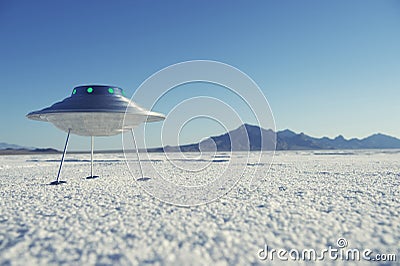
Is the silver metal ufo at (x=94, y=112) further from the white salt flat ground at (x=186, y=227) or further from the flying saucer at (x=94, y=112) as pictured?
the white salt flat ground at (x=186, y=227)

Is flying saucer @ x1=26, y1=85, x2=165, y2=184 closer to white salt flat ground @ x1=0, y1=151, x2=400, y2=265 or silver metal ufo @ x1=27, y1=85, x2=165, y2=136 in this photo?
silver metal ufo @ x1=27, y1=85, x2=165, y2=136

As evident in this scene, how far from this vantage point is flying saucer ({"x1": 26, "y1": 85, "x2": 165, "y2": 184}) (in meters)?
7.43

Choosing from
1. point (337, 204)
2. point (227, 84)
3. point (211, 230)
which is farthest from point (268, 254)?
Answer: point (227, 84)

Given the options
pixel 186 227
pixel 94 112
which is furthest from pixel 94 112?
pixel 186 227

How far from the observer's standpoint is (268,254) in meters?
2.82

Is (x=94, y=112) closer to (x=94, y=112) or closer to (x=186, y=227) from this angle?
(x=94, y=112)

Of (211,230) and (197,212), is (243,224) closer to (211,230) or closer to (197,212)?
(211,230)

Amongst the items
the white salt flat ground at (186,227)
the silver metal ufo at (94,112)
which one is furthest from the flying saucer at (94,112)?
the white salt flat ground at (186,227)

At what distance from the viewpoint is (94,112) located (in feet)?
24.1

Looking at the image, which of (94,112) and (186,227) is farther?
(94,112)

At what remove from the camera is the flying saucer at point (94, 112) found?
743 centimetres

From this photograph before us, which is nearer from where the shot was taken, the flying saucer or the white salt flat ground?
the white salt flat ground

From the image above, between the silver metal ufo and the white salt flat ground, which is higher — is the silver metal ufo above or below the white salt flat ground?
above

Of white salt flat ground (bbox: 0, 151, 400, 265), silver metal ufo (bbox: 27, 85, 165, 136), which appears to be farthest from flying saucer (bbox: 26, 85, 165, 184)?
white salt flat ground (bbox: 0, 151, 400, 265)
